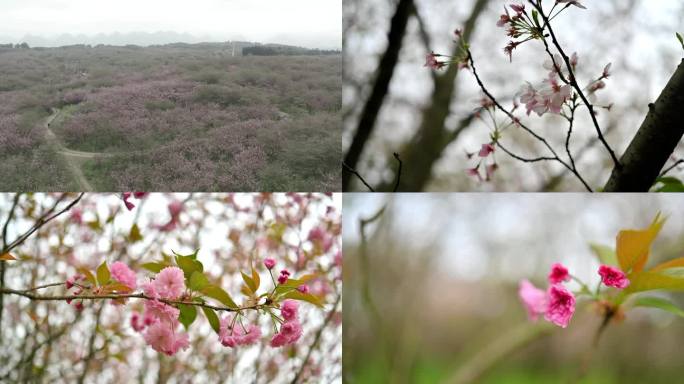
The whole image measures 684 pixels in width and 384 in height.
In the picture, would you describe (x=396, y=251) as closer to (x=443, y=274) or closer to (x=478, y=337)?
(x=443, y=274)

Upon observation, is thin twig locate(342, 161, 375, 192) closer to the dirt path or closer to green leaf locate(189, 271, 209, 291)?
the dirt path

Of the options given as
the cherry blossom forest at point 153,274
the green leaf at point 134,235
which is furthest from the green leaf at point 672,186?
the green leaf at point 134,235

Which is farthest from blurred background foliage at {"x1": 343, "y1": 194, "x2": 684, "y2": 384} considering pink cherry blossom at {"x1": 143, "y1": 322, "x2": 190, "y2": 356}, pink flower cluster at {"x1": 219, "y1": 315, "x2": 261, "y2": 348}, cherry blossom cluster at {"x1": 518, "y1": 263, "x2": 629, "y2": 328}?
pink cherry blossom at {"x1": 143, "y1": 322, "x2": 190, "y2": 356}

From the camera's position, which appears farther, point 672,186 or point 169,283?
point 672,186

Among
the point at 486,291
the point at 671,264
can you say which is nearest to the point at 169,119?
the point at 486,291

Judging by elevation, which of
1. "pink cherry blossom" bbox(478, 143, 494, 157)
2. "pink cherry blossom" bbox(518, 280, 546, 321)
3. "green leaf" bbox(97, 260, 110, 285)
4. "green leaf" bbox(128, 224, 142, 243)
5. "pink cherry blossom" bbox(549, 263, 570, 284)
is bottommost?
"green leaf" bbox(97, 260, 110, 285)

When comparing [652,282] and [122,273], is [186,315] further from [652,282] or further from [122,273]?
[652,282]
